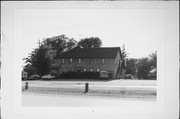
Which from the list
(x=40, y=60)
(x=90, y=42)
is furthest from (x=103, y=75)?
(x=40, y=60)

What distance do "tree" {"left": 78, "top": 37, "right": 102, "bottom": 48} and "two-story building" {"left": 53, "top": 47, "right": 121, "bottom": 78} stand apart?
5.0 inches

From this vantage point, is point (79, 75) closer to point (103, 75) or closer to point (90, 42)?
point (103, 75)

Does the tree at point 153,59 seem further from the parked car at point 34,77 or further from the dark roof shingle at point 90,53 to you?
the parked car at point 34,77

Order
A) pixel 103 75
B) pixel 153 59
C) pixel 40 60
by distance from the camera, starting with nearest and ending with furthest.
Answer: pixel 153 59 < pixel 40 60 < pixel 103 75

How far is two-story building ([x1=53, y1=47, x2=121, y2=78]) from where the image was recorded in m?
6.23

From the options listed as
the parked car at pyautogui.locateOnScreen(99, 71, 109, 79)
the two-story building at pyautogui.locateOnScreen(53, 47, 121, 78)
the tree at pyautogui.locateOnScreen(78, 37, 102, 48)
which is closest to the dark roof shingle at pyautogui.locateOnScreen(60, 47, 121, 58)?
the two-story building at pyautogui.locateOnScreen(53, 47, 121, 78)

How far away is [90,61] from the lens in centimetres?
639

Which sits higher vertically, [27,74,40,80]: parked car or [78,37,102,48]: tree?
[78,37,102,48]: tree

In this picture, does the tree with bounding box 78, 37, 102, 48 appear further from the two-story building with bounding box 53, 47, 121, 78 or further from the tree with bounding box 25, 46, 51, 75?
the tree with bounding box 25, 46, 51, 75

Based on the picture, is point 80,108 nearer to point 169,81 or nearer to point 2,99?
point 2,99

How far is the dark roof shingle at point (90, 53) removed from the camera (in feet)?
20.2

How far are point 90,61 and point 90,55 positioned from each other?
154 millimetres

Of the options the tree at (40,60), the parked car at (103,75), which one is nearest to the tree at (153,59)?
the parked car at (103,75)

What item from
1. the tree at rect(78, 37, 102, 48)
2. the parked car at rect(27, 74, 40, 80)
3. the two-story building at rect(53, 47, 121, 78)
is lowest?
the parked car at rect(27, 74, 40, 80)
